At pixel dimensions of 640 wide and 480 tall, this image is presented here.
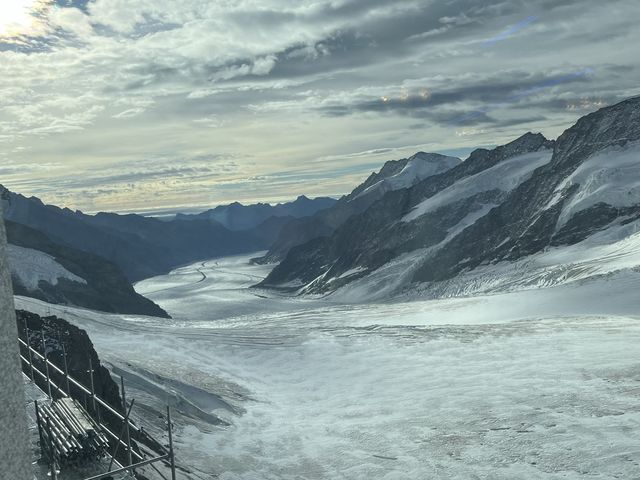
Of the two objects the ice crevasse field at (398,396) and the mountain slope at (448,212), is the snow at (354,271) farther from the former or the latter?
the ice crevasse field at (398,396)

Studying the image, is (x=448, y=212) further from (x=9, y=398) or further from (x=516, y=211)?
(x=9, y=398)

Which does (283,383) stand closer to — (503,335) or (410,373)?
(410,373)

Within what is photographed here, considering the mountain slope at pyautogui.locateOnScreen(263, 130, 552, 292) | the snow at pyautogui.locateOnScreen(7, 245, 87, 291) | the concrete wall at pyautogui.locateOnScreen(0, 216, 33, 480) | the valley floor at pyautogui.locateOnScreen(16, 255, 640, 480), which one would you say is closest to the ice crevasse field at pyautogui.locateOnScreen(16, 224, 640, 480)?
the valley floor at pyautogui.locateOnScreen(16, 255, 640, 480)

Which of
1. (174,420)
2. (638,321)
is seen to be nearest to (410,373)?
(174,420)

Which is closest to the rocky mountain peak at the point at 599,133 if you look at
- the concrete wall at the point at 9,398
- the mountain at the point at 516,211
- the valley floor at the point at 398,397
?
the mountain at the point at 516,211

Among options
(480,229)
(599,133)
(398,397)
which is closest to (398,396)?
(398,397)

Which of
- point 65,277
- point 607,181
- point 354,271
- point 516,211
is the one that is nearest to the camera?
point 65,277
